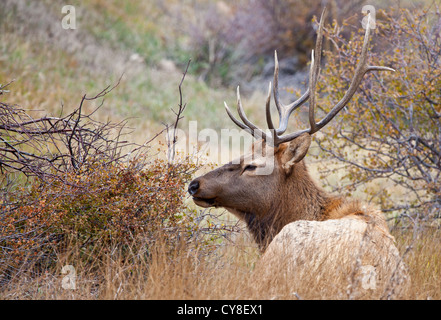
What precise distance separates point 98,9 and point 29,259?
1571 cm

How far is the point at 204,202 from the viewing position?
5.46m

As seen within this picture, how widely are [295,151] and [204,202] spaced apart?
1.02 meters

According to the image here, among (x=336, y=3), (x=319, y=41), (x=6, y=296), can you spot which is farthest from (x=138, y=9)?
(x=6, y=296)

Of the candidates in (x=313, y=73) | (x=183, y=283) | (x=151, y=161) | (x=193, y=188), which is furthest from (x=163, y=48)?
(x=183, y=283)

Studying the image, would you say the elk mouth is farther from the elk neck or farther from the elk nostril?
the elk neck

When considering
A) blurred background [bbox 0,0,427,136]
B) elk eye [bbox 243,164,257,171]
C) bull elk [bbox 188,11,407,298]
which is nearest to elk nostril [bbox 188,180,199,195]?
bull elk [bbox 188,11,407,298]

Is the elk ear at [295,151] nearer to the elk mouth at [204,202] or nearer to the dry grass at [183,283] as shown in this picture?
the elk mouth at [204,202]

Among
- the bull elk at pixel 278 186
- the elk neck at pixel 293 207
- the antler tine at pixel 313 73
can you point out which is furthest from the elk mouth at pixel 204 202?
the antler tine at pixel 313 73

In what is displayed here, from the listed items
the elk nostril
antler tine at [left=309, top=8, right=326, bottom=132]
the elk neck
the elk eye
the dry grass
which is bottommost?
the dry grass

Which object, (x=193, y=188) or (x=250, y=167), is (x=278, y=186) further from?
(x=193, y=188)

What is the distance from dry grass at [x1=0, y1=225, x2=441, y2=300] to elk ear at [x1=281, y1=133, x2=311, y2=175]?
39.2 inches

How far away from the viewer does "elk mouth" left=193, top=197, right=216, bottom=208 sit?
5434mm
